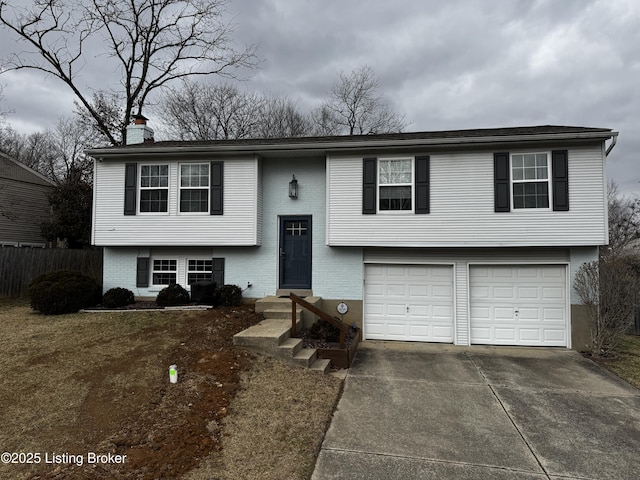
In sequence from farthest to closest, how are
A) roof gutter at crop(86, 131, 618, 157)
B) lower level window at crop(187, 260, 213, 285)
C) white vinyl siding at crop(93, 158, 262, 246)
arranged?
lower level window at crop(187, 260, 213, 285)
white vinyl siding at crop(93, 158, 262, 246)
roof gutter at crop(86, 131, 618, 157)

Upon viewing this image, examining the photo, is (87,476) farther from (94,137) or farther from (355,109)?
(355,109)

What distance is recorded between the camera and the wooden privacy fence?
12.5 metres

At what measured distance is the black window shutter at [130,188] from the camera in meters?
10.0

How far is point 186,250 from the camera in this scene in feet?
33.9

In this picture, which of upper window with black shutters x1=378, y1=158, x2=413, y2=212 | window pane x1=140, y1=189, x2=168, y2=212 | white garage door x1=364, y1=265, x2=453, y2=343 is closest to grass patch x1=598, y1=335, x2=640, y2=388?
white garage door x1=364, y1=265, x2=453, y2=343

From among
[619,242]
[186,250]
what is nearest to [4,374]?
[186,250]

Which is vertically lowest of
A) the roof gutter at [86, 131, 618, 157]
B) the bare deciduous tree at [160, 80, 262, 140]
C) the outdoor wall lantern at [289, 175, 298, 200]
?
the outdoor wall lantern at [289, 175, 298, 200]

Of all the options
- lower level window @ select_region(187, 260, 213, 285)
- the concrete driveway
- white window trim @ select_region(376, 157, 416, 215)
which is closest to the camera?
the concrete driveway

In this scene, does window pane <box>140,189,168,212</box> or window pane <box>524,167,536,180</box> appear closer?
window pane <box>524,167,536,180</box>

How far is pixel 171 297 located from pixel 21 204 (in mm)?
14464

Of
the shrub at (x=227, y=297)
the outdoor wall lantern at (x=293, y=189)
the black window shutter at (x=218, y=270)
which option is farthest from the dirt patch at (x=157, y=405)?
the outdoor wall lantern at (x=293, y=189)

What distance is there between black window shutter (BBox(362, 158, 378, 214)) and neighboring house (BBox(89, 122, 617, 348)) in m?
0.04

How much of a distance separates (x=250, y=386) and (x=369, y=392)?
1895 millimetres

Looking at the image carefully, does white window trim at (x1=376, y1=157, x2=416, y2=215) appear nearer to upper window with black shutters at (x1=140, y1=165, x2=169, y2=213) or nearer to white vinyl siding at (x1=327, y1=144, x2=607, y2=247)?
white vinyl siding at (x1=327, y1=144, x2=607, y2=247)
